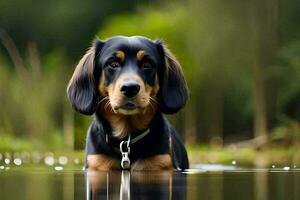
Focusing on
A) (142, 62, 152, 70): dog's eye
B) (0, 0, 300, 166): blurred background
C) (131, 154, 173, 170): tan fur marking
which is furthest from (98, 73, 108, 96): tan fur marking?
(0, 0, 300, 166): blurred background

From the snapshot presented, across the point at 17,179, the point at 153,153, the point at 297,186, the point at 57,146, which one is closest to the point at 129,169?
the point at 153,153

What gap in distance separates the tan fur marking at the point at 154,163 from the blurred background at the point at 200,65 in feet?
28.4

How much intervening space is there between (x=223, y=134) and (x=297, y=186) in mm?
11446

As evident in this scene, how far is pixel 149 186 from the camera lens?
5.86 meters

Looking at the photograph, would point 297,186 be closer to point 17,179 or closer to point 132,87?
point 132,87

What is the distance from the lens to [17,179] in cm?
721

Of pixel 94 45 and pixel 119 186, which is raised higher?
pixel 94 45

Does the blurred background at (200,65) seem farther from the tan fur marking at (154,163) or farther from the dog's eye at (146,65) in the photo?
the tan fur marking at (154,163)

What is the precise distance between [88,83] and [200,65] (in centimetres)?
951

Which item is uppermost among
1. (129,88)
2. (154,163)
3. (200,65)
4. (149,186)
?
(200,65)

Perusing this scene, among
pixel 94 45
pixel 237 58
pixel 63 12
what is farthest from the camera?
pixel 63 12

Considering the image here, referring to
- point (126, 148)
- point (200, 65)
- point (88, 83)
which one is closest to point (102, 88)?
point (88, 83)

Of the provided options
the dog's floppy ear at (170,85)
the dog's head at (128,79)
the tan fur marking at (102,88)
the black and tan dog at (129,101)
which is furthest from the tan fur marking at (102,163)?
the dog's floppy ear at (170,85)

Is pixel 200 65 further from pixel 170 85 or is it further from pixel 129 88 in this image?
pixel 129 88
